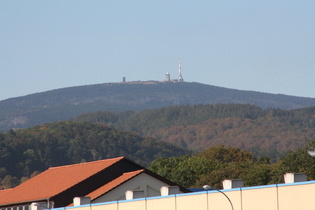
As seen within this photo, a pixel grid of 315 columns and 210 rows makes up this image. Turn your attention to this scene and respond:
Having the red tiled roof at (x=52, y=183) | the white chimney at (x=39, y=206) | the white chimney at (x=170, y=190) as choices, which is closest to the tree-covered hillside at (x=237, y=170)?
the red tiled roof at (x=52, y=183)

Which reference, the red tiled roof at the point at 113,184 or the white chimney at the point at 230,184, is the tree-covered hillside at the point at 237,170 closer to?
the red tiled roof at the point at 113,184

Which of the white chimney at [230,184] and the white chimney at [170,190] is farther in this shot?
the white chimney at [170,190]

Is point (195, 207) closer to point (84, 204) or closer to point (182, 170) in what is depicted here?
point (84, 204)

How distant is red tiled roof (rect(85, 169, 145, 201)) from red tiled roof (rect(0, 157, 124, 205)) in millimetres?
2754

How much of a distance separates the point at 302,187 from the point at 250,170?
11417 centimetres

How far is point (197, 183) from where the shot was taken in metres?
174

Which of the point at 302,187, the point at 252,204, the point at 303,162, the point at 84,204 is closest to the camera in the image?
the point at 302,187

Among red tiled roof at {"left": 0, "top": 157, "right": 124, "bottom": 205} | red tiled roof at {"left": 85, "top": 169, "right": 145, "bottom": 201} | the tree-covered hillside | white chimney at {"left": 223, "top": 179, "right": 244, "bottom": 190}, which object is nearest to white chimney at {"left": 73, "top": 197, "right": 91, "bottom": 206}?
red tiled roof at {"left": 85, "top": 169, "right": 145, "bottom": 201}


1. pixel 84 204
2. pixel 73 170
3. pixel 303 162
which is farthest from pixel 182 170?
pixel 84 204

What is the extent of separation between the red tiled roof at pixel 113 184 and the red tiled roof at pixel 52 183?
2.75 meters

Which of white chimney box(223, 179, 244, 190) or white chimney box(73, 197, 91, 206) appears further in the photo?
white chimney box(73, 197, 91, 206)

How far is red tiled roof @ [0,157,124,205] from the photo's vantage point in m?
82.1

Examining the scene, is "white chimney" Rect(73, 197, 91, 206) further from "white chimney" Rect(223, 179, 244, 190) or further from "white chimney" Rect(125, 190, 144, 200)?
"white chimney" Rect(223, 179, 244, 190)

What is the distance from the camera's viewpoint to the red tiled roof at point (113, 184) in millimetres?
76750
